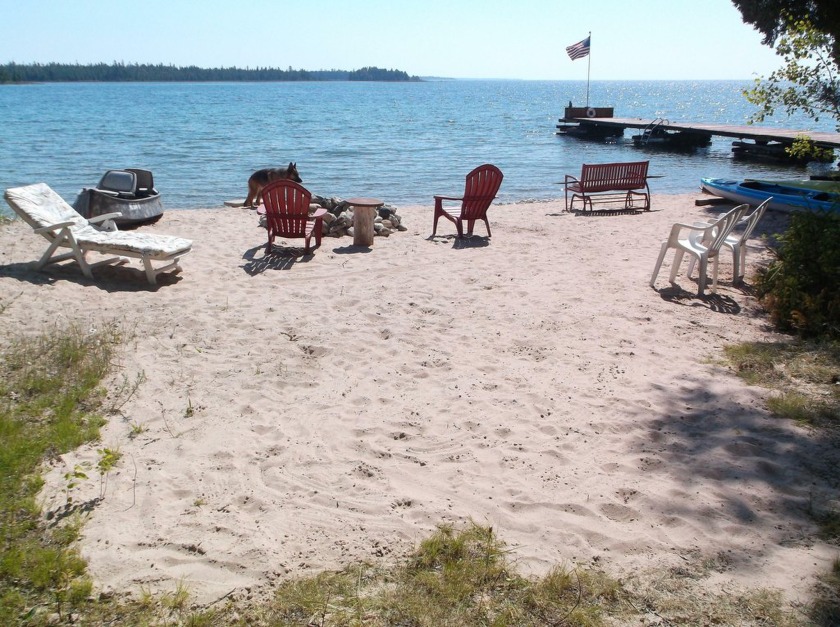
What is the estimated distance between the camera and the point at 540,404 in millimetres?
4387

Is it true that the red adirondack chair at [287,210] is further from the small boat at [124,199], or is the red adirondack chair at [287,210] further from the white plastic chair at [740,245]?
the white plastic chair at [740,245]

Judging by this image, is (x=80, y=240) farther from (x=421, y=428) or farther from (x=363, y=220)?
(x=421, y=428)

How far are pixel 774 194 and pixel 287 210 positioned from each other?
28.2 ft

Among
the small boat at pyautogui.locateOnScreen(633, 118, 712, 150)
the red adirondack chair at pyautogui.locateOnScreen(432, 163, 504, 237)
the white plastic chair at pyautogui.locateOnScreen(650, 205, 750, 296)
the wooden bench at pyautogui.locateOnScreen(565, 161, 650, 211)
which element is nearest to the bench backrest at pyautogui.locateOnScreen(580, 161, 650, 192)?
the wooden bench at pyautogui.locateOnScreen(565, 161, 650, 211)

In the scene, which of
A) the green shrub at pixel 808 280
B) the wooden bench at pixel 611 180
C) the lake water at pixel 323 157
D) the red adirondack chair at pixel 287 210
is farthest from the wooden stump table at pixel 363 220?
the lake water at pixel 323 157

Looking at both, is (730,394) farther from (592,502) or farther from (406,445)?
(406,445)

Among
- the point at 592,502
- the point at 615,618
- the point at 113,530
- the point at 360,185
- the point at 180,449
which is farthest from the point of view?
the point at 360,185

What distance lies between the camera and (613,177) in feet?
42.8

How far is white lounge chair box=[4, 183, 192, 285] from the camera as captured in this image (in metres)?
6.57

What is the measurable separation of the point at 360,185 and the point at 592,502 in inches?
610

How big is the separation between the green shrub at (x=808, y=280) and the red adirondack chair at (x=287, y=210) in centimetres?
530

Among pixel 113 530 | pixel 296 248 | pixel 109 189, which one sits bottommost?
pixel 113 530

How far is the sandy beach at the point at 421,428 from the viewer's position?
297cm

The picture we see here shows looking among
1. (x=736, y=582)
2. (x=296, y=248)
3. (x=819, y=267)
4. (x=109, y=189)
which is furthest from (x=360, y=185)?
(x=736, y=582)
